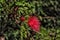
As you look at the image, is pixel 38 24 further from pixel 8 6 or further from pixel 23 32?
pixel 8 6

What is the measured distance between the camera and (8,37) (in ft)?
13.3

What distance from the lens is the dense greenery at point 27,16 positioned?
4.05m

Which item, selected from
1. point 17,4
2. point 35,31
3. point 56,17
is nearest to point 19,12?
point 17,4

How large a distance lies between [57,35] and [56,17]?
0.36m

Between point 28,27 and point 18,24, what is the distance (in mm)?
198

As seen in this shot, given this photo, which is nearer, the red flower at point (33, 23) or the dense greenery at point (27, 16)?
the dense greenery at point (27, 16)

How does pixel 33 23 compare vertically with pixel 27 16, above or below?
below

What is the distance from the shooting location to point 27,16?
13.8 ft

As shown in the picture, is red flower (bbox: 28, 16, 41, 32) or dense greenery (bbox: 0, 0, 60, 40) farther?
red flower (bbox: 28, 16, 41, 32)

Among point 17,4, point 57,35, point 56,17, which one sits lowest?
point 57,35

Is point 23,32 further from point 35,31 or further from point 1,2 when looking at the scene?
point 1,2

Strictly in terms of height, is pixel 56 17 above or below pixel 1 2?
below

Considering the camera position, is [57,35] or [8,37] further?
[57,35]

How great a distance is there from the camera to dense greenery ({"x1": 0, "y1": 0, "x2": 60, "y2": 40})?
405cm
